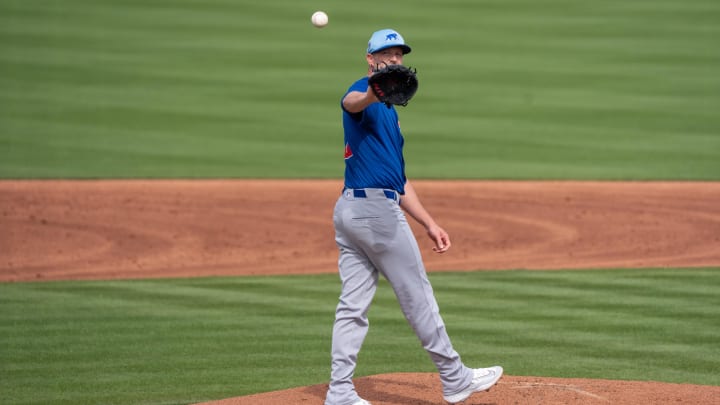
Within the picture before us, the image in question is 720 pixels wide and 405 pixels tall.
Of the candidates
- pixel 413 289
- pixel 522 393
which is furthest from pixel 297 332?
pixel 413 289

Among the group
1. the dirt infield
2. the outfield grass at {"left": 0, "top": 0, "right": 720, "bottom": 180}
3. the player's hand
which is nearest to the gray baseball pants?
the player's hand

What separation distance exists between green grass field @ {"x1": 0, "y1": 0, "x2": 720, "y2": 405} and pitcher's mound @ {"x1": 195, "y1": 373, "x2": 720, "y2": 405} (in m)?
0.64

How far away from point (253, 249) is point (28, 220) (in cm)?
327

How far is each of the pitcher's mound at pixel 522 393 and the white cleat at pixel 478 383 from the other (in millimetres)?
223

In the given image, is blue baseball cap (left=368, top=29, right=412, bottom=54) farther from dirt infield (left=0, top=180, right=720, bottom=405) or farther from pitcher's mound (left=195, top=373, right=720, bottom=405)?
dirt infield (left=0, top=180, right=720, bottom=405)

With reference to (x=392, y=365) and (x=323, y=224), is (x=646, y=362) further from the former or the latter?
(x=323, y=224)

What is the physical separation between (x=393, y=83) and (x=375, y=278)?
1.19 metres

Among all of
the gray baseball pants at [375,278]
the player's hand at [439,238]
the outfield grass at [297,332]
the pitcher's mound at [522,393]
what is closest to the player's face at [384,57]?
the gray baseball pants at [375,278]

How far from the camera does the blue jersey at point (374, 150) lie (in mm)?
5789

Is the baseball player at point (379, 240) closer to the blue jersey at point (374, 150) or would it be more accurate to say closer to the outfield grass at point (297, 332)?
the blue jersey at point (374, 150)

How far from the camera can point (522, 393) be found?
21.4ft

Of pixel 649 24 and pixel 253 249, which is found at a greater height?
pixel 649 24

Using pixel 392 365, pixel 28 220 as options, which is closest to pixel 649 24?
pixel 28 220

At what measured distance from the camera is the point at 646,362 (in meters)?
7.91
